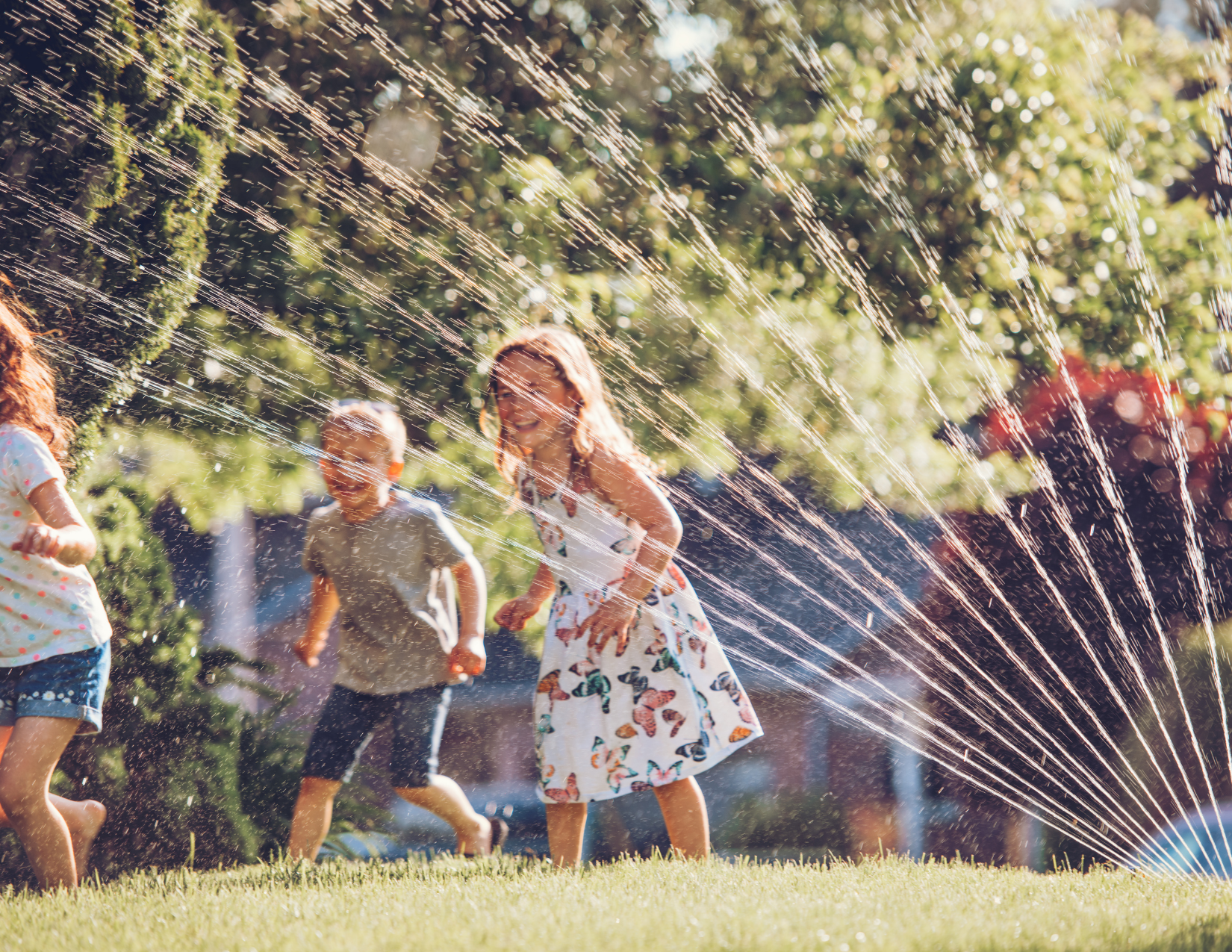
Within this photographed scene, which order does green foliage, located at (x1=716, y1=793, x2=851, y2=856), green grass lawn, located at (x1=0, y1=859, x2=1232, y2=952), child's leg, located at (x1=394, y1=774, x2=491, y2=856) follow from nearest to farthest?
green grass lawn, located at (x1=0, y1=859, x2=1232, y2=952) → child's leg, located at (x1=394, y1=774, x2=491, y2=856) → green foliage, located at (x1=716, y1=793, x2=851, y2=856)

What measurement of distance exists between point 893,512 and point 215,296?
402 centimetres

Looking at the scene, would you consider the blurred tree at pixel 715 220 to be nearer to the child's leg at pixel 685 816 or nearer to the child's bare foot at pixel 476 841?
the child's bare foot at pixel 476 841

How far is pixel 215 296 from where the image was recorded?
14.0 feet

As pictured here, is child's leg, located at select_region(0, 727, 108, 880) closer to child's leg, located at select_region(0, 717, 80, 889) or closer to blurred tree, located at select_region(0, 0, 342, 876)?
child's leg, located at select_region(0, 717, 80, 889)

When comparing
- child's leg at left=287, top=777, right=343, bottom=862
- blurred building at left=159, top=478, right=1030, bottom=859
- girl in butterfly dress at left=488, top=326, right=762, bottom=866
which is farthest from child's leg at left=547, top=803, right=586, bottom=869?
blurred building at left=159, top=478, right=1030, bottom=859

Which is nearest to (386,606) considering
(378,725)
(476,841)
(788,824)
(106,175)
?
(378,725)

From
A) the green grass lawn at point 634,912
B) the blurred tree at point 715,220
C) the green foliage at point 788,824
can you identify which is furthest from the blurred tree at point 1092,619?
the green grass lawn at point 634,912

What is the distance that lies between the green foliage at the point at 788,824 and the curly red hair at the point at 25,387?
12.2ft

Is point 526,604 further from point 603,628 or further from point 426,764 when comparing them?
point 426,764

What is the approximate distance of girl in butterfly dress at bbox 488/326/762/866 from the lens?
286cm

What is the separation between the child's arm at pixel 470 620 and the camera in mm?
3217

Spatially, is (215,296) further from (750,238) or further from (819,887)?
(819,887)

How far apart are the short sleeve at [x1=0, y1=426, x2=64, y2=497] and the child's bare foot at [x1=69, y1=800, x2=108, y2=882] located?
990mm

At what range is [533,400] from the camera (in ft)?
9.75
